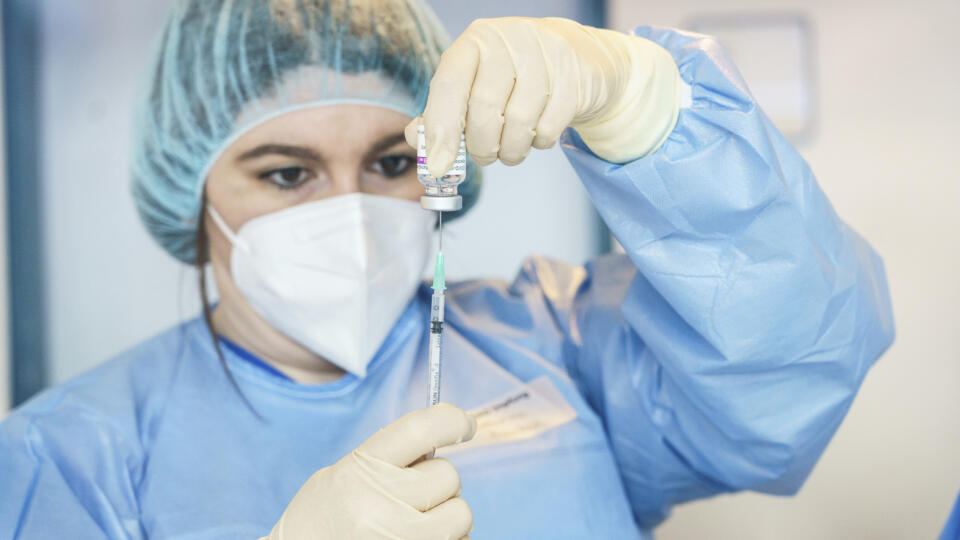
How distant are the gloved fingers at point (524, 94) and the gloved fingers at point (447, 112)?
5 cm

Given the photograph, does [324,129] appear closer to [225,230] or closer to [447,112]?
[225,230]

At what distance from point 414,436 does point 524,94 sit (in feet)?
1.07

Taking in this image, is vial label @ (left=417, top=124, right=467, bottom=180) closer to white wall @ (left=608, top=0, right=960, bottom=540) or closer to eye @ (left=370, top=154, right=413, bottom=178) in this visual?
eye @ (left=370, top=154, right=413, bottom=178)

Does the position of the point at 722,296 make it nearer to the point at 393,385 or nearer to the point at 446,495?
the point at 446,495

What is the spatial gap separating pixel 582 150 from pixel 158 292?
5.01ft

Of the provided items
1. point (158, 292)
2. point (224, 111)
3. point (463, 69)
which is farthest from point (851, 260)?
point (158, 292)

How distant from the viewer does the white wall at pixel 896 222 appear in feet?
6.25

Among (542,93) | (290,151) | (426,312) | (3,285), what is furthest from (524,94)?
(3,285)

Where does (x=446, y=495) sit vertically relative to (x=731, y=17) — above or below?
below

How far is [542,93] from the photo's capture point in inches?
29.6

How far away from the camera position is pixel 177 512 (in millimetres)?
953

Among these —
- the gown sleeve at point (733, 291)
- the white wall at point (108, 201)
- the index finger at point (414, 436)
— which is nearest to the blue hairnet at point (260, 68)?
the gown sleeve at point (733, 291)

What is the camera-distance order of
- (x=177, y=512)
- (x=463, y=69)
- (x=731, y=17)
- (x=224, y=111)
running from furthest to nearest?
(x=731, y=17), (x=224, y=111), (x=177, y=512), (x=463, y=69)

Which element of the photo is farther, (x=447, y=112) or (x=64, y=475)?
(x=64, y=475)
